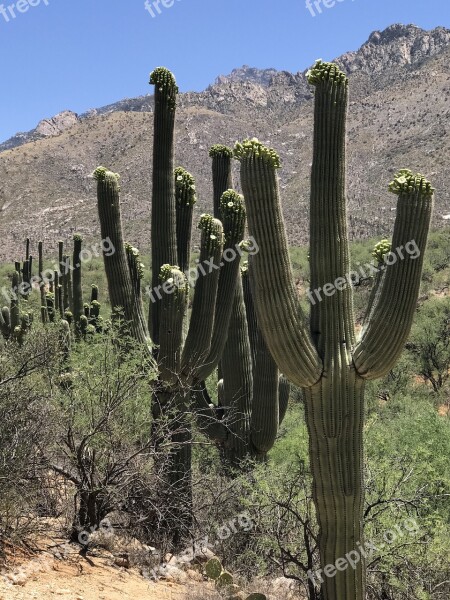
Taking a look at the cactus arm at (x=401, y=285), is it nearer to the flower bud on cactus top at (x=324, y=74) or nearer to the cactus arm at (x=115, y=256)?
the flower bud on cactus top at (x=324, y=74)

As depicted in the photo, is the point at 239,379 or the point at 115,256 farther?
the point at 239,379

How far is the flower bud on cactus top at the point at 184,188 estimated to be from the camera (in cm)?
966

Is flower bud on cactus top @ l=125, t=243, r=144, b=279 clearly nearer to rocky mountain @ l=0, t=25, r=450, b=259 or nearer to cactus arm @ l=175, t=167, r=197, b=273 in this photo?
cactus arm @ l=175, t=167, r=197, b=273

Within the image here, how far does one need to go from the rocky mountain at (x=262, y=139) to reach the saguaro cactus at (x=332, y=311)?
40188mm

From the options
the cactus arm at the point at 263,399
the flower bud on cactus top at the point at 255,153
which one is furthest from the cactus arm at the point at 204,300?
the flower bud on cactus top at the point at 255,153

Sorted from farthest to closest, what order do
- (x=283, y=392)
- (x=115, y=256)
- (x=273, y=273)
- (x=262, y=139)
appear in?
(x=262, y=139)
(x=283, y=392)
(x=115, y=256)
(x=273, y=273)

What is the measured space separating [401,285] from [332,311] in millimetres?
634

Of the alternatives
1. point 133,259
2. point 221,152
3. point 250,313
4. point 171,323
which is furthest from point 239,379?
point 221,152

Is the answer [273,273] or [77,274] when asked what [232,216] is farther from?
[77,274]

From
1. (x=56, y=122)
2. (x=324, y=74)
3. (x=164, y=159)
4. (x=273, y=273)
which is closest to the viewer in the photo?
(x=273, y=273)

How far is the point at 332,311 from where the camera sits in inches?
234

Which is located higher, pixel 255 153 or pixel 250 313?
pixel 255 153

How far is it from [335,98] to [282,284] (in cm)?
180

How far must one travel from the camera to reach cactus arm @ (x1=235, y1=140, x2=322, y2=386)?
5.73m
